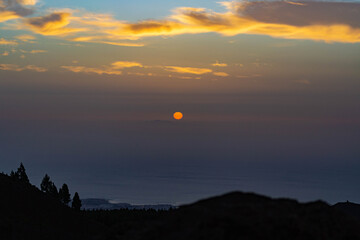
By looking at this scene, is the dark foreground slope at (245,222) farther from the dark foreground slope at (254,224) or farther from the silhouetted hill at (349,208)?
the silhouetted hill at (349,208)

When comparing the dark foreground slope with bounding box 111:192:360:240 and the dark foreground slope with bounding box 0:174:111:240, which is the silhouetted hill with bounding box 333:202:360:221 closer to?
the dark foreground slope with bounding box 0:174:111:240

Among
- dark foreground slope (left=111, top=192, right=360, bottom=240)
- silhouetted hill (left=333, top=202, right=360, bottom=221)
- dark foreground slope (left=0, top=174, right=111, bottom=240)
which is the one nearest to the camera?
dark foreground slope (left=111, top=192, right=360, bottom=240)

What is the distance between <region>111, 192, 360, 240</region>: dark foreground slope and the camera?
65.8 ft

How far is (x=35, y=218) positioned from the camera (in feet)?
180

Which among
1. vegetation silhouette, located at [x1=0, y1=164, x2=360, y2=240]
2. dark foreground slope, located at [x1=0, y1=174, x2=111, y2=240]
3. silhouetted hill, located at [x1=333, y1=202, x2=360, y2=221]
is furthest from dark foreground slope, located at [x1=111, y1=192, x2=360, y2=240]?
silhouetted hill, located at [x1=333, y1=202, x2=360, y2=221]

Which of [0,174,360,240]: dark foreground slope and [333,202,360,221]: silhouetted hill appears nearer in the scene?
[0,174,360,240]: dark foreground slope

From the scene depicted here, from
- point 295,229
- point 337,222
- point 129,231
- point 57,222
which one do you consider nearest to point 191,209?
point 129,231

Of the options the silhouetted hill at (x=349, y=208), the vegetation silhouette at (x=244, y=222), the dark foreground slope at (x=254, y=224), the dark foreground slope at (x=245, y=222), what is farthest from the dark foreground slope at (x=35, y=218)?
the silhouetted hill at (x=349, y=208)

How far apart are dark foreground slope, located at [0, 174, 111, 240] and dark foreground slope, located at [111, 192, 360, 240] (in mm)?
27545

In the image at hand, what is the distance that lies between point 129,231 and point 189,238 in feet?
24.1

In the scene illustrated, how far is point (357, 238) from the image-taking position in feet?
73.8

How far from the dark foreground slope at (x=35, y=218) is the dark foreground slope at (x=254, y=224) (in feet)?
90.4

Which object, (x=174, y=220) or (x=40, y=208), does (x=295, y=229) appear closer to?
(x=174, y=220)

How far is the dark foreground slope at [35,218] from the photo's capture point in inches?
1937
